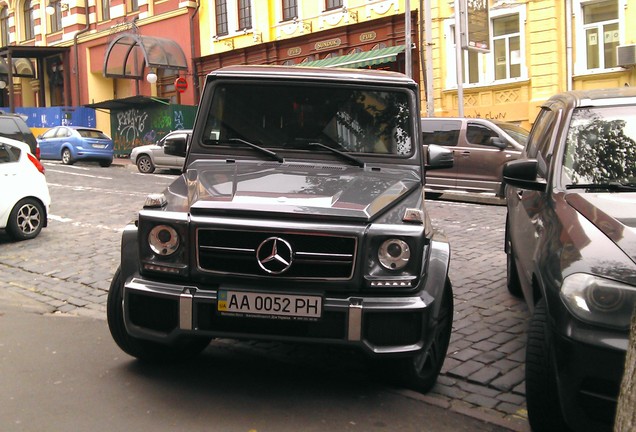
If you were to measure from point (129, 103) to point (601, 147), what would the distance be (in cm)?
2820

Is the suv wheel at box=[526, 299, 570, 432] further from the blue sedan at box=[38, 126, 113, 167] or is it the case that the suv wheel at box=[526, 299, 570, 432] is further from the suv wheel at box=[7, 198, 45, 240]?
the blue sedan at box=[38, 126, 113, 167]

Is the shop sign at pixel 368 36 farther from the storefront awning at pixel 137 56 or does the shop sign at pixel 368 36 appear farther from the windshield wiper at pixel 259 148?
the windshield wiper at pixel 259 148

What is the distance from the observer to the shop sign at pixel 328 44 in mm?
26203

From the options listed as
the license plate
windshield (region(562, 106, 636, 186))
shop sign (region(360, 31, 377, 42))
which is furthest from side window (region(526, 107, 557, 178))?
shop sign (region(360, 31, 377, 42))

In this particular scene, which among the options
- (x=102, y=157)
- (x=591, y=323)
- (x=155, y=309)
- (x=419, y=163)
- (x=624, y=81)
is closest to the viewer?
(x=591, y=323)

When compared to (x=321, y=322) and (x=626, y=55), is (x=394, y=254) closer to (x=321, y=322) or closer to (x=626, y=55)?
(x=321, y=322)

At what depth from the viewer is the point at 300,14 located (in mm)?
27562

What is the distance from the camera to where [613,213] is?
3.57m

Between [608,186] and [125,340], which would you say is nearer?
[608,186]

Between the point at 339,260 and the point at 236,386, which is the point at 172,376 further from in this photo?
the point at 339,260

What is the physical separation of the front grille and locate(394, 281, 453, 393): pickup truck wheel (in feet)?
2.38

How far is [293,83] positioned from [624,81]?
54.7ft

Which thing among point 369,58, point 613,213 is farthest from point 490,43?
point 613,213

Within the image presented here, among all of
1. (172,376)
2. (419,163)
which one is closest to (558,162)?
(419,163)
